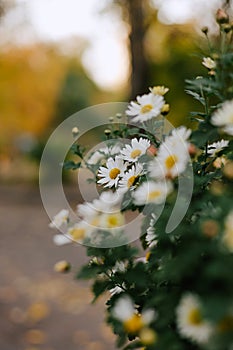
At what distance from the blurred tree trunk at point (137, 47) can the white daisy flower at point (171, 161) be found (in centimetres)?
630

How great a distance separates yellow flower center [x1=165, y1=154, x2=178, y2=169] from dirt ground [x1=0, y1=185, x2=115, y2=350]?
8.73 ft

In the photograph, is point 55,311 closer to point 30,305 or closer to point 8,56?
point 30,305

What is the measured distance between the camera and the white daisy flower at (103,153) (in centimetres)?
Answer: 124

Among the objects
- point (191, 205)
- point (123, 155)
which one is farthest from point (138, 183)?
point (191, 205)

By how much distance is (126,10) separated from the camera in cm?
720

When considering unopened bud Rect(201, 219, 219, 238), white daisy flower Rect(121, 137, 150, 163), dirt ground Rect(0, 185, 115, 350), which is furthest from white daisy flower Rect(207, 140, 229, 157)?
dirt ground Rect(0, 185, 115, 350)

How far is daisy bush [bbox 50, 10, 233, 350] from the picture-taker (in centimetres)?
65

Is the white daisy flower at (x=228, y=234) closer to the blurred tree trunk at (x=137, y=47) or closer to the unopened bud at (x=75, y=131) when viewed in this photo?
the unopened bud at (x=75, y=131)

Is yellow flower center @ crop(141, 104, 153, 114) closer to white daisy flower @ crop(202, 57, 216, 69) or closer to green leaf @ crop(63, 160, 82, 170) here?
white daisy flower @ crop(202, 57, 216, 69)

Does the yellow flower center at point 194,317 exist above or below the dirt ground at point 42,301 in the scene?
below

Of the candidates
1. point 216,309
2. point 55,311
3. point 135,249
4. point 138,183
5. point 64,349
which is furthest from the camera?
point 55,311

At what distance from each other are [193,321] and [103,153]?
2.21 feet

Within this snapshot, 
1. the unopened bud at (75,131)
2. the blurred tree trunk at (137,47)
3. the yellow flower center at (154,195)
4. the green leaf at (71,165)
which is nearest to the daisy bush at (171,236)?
the yellow flower center at (154,195)

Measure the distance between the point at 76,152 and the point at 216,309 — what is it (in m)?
0.83
